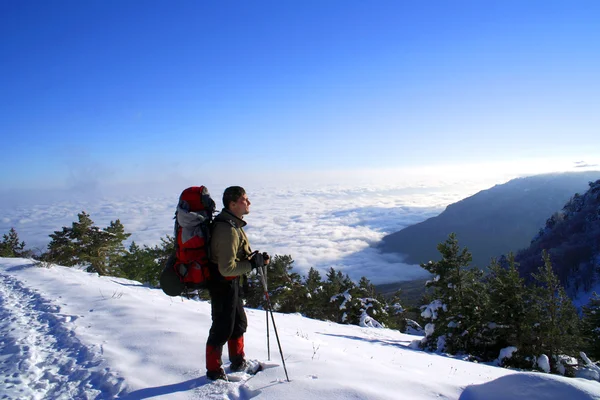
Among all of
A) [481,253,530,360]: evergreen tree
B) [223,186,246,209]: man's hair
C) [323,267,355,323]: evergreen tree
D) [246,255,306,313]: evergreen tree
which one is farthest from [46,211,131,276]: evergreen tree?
[481,253,530,360]: evergreen tree

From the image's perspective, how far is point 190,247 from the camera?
13.6 ft

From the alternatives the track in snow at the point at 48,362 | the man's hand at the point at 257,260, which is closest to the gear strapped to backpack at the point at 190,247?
the man's hand at the point at 257,260

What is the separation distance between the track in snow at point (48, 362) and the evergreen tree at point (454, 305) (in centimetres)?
1723

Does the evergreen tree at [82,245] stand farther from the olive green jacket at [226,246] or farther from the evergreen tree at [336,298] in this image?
the olive green jacket at [226,246]

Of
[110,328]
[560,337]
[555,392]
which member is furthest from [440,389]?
[560,337]

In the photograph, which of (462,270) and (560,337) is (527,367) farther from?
(462,270)

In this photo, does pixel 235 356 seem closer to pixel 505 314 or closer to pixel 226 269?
pixel 226 269

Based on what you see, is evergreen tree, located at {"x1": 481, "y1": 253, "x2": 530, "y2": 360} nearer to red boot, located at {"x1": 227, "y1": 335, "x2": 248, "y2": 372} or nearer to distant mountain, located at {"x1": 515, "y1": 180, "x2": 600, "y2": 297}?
red boot, located at {"x1": 227, "y1": 335, "x2": 248, "y2": 372}

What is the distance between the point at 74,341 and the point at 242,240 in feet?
12.8

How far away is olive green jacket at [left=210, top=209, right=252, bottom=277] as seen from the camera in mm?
4113

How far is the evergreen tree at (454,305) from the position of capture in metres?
17.3

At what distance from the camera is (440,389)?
4.59 m

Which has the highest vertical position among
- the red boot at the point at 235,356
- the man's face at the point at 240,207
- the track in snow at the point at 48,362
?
the man's face at the point at 240,207

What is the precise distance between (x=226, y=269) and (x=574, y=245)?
166 m
